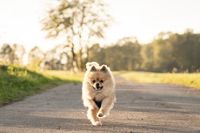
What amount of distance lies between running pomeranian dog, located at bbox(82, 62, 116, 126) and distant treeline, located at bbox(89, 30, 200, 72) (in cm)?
10079

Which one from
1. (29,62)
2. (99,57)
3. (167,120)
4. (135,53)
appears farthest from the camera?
(135,53)

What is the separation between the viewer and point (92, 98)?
503 inches

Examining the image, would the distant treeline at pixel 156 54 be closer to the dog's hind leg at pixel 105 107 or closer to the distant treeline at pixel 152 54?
the distant treeline at pixel 152 54

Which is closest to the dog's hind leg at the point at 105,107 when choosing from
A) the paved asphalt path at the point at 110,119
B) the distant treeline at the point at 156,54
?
the paved asphalt path at the point at 110,119

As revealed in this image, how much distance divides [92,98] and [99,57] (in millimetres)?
128632

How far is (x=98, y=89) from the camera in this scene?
41.0ft

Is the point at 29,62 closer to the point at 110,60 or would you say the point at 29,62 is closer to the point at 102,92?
the point at 102,92

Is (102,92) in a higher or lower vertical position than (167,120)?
higher

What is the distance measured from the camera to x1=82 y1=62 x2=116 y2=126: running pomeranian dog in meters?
12.5

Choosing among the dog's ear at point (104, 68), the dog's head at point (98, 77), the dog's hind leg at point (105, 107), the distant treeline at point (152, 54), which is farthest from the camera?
the distant treeline at point (152, 54)

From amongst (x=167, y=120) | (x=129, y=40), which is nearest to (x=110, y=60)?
(x=129, y=40)

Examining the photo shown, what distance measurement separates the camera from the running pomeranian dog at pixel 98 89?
492 inches

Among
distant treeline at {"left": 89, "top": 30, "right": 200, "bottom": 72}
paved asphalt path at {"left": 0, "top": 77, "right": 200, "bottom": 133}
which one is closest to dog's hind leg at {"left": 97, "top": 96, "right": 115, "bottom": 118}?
paved asphalt path at {"left": 0, "top": 77, "right": 200, "bottom": 133}

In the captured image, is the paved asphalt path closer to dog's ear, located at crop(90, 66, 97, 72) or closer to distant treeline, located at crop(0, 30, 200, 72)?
dog's ear, located at crop(90, 66, 97, 72)
